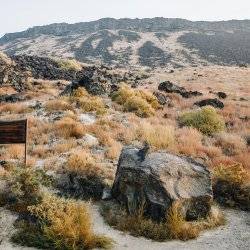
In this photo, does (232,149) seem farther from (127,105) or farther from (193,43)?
(193,43)

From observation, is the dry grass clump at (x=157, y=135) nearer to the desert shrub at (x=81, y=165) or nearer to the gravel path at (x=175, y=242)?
the desert shrub at (x=81, y=165)

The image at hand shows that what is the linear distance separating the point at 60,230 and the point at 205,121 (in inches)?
541

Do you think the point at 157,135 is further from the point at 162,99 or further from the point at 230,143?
the point at 162,99

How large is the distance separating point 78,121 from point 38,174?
904 cm

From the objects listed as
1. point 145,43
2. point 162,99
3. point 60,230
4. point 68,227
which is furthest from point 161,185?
point 145,43

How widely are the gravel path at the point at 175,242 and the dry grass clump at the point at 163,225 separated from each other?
0.16 m

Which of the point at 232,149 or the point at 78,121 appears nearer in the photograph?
the point at 232,149

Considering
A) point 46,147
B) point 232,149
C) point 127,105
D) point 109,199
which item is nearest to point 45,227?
point 109,199

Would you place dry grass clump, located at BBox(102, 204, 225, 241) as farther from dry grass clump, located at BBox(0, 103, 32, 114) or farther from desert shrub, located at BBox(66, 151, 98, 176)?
dry grass clump, located at BBox(0, 103, 32, 114)

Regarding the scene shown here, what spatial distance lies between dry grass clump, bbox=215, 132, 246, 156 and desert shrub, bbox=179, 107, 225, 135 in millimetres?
1155

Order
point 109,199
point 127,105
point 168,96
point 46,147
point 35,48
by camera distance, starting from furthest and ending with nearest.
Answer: point 35,48, point 168,96, point 127,105, point 46,147, point 109,199

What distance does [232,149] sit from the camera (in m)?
17.9

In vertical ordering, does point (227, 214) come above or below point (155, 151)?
below

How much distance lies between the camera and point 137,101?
25.4 meters
